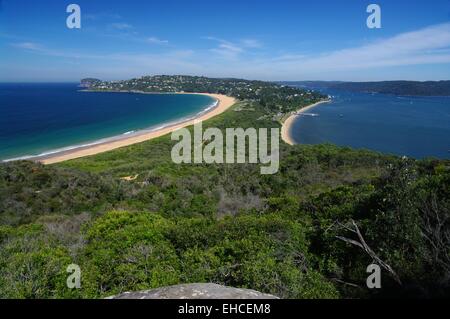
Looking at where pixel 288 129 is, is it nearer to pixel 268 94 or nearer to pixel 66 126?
pixel 66 126

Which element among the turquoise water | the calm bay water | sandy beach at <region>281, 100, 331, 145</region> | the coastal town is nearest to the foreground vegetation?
the turquoise water

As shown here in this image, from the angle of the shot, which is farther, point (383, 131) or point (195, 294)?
point (383, 131)

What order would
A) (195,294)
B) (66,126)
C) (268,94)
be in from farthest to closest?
(268,94), (66,126), (195,294)

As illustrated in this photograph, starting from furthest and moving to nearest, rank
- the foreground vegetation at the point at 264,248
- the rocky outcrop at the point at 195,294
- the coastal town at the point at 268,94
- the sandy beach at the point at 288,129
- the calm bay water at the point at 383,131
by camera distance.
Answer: the coastal town at the point at 268,94 → the sandy beach at the point at 288,129 → the calm bay water at the point at 383,131 → the foreground vegetation at the point at 264,248 → the rocky outcrop at the point at 195,294

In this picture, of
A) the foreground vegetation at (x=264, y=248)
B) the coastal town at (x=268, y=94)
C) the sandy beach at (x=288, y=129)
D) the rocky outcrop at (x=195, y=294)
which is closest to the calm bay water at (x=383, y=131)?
the sandy beach at (x=288, y=129)

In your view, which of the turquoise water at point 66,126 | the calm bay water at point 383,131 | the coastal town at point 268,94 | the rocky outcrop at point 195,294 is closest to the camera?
the rocky outcrop at point 195,294

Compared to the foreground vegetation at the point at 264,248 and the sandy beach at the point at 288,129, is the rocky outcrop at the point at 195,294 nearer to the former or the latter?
the foreground vegetation at the point at 264,248

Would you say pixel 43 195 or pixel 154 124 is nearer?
pixel 43 195

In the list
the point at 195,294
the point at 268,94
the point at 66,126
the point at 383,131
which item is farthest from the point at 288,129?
the point at 268,94

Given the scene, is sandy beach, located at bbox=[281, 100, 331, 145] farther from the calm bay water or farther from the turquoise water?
the turquoise water
